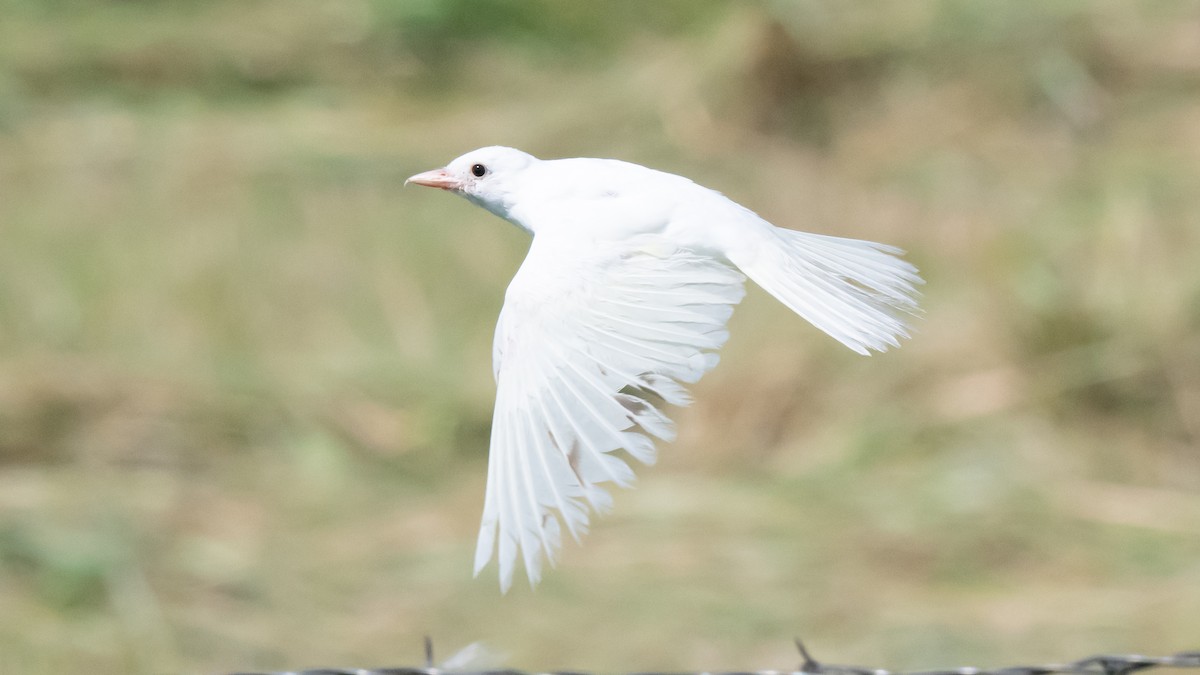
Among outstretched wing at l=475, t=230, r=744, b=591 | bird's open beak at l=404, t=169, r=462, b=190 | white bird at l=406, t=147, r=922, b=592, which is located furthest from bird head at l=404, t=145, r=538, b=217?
outstretched wing at l=475, t=230, r=744, b=591

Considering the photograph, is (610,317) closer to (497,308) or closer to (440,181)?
(440,181)

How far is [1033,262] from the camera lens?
5.86 meters

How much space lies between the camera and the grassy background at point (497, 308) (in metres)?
4.73

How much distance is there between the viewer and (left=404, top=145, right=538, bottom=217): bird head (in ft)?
9.59

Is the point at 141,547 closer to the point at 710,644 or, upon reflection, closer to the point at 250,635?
the point at 250,635

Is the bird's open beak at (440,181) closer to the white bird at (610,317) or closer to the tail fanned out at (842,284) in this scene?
the white bird at (610,317)

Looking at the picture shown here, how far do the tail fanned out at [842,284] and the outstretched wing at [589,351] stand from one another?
0.43 ft

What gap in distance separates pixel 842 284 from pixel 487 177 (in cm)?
61

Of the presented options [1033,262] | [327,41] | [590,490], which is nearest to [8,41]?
[327,41]

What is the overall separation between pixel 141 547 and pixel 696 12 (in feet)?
12.9

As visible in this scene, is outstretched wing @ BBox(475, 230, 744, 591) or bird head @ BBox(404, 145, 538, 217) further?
bird head @ BBox(404, 145, 538, 217)

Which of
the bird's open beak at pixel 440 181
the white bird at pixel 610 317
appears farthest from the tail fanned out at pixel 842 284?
the bird's open beak at pixel 440 181

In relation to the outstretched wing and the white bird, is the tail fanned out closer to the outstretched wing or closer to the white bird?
the white bird

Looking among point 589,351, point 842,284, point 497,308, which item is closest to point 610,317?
point 589,351
